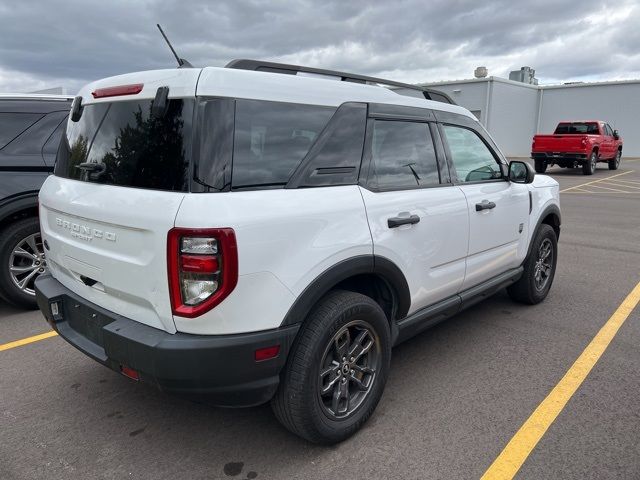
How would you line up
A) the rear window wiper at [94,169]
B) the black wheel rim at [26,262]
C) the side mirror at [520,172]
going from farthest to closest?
the black wheel rim at [26,262], the side mirror at [520,172], the rear window wiper at [94,169]

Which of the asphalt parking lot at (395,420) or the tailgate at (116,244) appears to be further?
the asphalt parking lot at (395,420)

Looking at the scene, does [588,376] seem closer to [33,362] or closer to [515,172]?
[515,172]

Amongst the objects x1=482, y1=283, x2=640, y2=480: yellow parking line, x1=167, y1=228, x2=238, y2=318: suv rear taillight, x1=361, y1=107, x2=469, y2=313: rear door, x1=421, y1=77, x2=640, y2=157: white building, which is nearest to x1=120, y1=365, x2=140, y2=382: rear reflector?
x1=167, y1=228, x2=238, y2=318: suv rear taillight

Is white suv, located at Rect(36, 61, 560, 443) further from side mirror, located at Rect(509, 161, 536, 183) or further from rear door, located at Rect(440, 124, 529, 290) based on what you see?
side mirror, located at Rect(509, 161, 536, 183)

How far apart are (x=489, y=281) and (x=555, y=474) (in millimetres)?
1694

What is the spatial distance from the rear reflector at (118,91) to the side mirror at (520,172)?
9.52ft

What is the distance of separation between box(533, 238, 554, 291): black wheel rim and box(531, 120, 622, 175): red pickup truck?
49.1 feet

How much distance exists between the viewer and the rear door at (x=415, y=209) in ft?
9.11

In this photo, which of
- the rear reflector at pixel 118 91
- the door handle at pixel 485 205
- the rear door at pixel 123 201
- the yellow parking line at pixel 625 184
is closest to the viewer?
the rear door at pixel 123 201

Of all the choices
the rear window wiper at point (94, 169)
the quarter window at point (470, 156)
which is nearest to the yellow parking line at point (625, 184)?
the quarter window at point (470, 156)

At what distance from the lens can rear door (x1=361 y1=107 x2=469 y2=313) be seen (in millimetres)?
2775

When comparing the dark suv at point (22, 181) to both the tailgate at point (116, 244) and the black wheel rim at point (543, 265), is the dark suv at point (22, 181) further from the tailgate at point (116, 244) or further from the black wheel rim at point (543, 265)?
the black wheel rim at point (543, 265)

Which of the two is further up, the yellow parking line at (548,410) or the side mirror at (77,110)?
the side mirror at (77,110)

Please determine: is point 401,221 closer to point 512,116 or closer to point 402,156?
point 402,156
